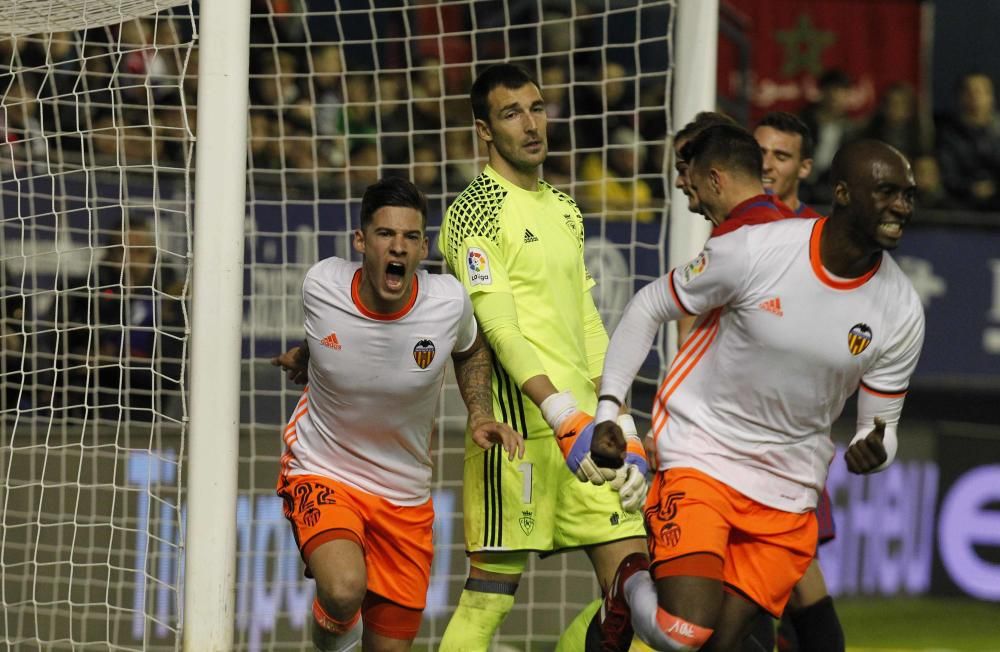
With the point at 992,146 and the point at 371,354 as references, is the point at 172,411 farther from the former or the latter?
the point at 992,146

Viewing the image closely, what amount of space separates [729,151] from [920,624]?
5.19 m

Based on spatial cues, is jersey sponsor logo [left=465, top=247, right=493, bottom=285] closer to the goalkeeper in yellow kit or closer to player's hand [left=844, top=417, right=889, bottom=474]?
the goalkeeper in yellow kit

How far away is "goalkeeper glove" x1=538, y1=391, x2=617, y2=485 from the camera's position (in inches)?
178

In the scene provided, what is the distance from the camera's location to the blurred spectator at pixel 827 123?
11.3 m

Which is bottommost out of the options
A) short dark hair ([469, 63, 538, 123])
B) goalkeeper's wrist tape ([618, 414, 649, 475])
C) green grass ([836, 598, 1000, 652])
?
green grass ([836, 598, 1000, 652])

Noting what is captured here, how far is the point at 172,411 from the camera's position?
291 inches

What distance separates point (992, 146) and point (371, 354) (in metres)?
7.56

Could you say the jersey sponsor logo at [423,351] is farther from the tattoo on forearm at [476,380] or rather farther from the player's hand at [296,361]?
the player's hand at [296,361]

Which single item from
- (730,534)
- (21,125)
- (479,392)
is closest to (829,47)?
(21,125)

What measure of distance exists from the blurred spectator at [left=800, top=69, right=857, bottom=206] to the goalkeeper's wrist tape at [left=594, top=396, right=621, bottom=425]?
22.7 ft

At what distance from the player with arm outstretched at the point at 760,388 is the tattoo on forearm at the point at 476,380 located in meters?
0.58

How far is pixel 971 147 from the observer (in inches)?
439

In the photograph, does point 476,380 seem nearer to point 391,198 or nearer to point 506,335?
point 506,335

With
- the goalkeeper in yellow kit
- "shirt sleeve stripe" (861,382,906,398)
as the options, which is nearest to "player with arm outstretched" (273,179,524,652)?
the goalkeeper in yellow kit
